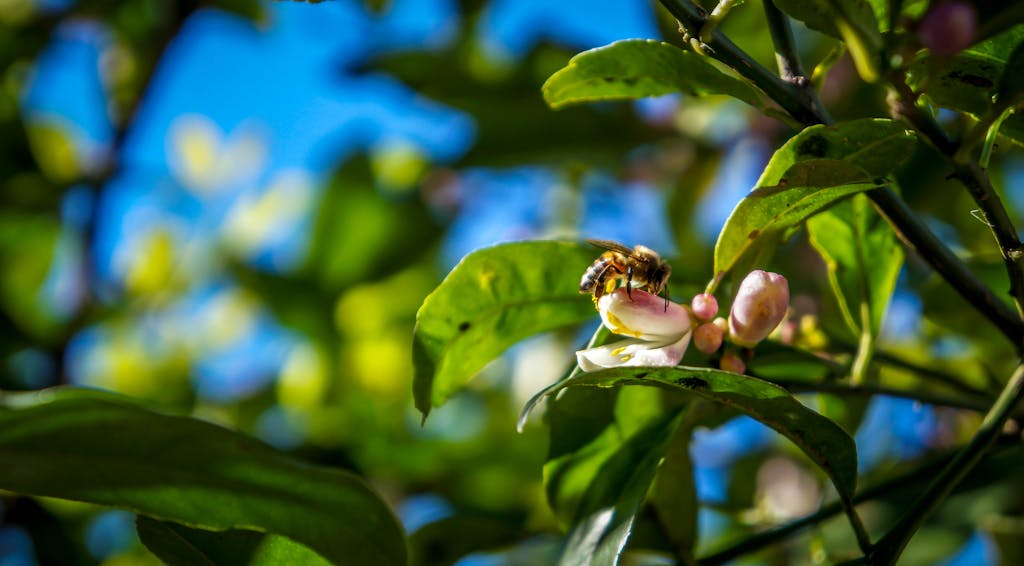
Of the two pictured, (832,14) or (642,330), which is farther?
(642,330)

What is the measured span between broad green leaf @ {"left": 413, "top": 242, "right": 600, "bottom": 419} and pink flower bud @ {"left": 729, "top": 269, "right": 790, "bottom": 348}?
0.19 metres

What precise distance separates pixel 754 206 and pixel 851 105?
1274 millimetres

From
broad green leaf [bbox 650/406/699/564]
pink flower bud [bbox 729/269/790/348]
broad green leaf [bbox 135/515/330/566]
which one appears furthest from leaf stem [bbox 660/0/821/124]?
broad green leaf [bbox 135/515/330/566]

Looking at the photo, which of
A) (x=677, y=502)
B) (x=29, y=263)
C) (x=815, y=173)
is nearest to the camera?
(x=815, y=173)

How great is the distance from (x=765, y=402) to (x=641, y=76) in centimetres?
26

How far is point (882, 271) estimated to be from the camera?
1.00 meters

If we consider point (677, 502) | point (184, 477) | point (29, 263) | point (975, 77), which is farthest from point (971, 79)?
point (29, 263)

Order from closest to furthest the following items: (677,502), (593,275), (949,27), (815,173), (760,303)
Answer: (949,27)
(815,173)
(760,303)
(593,275)
(677,502)

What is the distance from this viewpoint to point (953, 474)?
29.5 inches

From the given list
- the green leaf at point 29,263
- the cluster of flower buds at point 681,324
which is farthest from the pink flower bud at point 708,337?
the green leaf at point 29,263

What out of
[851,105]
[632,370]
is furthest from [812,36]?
[632,370]

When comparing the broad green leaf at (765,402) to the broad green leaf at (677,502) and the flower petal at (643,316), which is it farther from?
the broad green leaf at (677,502)

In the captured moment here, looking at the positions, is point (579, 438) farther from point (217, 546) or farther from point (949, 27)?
point (949, 27)

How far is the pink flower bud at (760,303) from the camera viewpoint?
0.80 m
